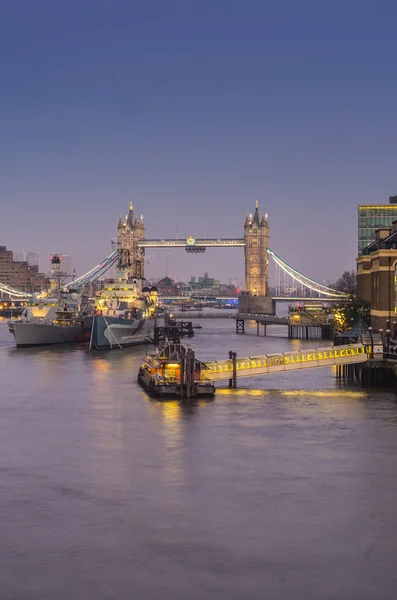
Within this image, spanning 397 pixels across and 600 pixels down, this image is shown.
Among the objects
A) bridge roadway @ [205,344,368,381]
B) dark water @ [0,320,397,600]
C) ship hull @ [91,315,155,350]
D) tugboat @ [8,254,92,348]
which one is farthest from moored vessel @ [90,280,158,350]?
dark water @ [0,320,397,600]

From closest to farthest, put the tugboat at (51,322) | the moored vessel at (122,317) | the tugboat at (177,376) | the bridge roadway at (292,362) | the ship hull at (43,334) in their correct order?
1. the tugboat at (177,376)
2. the bridge roadway at (292,362)
3. the moored vessel at (122,317)
4. the ship hull at (43,334)
5. the tugboat at (51,322)

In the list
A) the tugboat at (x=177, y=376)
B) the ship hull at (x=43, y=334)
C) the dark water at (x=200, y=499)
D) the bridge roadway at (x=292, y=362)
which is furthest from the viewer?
the ship hull at (x=43, y=334)

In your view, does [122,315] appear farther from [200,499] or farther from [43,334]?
[200,499]

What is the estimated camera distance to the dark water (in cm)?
2138

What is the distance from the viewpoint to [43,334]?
101 metres

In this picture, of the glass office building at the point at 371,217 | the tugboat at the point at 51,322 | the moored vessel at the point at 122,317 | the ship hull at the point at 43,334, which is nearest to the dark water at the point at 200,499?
the moored vessel at the point at 122,317

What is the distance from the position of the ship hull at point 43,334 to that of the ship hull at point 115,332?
794cm

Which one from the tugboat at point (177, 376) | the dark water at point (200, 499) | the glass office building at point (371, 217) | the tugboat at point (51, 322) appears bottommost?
the dark water at point (200, 499)

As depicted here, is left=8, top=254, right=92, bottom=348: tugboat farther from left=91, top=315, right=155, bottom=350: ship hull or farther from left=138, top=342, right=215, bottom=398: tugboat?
left=138, top=342, right=215, bottom=398: tugboat

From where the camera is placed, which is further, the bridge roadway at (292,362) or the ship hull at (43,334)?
the ship hull at (43,334)

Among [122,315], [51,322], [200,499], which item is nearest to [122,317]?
[122,315]

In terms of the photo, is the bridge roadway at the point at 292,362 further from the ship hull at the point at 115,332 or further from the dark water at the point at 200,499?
the ship hull at the point at 115,332

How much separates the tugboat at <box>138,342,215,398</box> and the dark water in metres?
1.06

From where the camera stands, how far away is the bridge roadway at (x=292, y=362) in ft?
178
